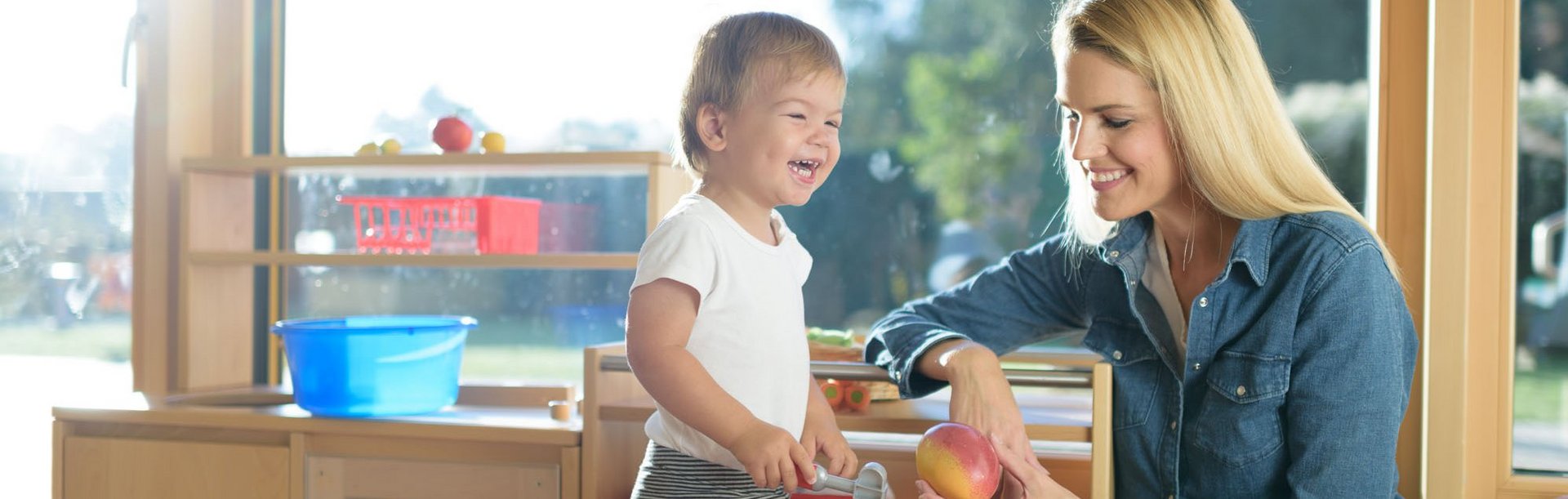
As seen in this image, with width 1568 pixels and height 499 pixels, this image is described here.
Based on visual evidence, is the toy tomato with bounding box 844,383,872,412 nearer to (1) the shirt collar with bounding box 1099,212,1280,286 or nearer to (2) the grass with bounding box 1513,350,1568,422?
(1) the shirt collar with bounding box 1099,212,1280,286

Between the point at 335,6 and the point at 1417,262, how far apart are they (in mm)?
2147

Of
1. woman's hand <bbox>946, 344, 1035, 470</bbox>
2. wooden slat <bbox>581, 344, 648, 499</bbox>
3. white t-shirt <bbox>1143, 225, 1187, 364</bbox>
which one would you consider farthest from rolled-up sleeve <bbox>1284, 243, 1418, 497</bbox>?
wooden slat <bbox>581, 344, 648, 499</bbox>

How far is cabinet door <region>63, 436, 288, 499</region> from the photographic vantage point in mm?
2018

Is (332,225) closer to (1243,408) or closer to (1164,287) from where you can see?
(1164,287)

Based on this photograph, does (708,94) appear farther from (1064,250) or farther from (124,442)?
(124,442)

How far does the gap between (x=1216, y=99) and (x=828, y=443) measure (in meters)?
0.58

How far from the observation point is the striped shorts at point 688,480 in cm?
136

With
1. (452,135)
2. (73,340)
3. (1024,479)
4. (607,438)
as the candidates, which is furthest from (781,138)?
(73,340)

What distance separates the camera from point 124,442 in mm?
2096

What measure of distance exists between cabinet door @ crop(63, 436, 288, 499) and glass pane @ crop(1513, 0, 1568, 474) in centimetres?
198

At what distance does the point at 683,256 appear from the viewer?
1.28m

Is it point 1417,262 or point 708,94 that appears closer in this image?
point 708,94

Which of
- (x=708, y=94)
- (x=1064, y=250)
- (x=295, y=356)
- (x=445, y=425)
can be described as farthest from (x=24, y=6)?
(x=1064, y=250)

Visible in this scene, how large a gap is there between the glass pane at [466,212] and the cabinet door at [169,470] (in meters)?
0.47
